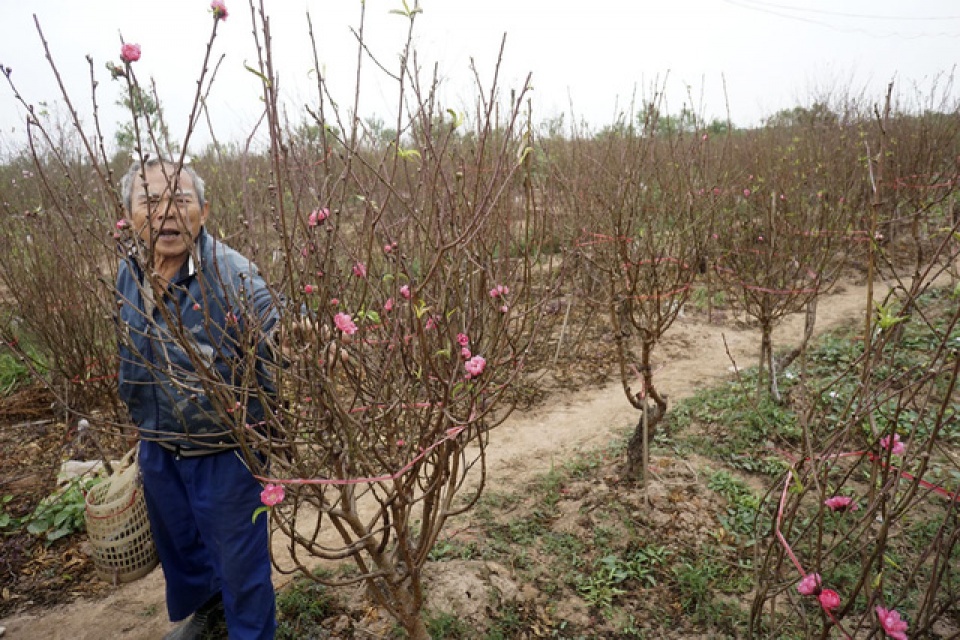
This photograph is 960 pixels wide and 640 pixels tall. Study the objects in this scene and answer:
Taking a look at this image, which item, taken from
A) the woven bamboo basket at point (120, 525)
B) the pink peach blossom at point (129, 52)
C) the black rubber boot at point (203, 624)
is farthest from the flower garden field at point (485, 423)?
the woven bamboo basket at point (120, 525)

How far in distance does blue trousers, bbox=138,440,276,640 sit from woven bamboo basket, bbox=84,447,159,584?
0.46ft

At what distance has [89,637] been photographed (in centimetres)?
261

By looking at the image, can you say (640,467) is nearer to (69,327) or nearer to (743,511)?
(743,511)

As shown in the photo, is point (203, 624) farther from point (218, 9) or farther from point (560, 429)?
point (560, 429)

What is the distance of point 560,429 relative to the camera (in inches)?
174

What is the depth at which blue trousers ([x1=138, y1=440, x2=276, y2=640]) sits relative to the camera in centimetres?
193

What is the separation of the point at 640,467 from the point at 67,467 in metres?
3.74

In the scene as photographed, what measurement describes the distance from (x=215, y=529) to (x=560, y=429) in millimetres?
2923

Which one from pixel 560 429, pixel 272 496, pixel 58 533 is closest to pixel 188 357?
pixel 272 496

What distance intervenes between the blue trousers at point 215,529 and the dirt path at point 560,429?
0.66 meters

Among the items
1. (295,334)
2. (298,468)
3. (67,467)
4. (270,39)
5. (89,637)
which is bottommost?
(89,637)

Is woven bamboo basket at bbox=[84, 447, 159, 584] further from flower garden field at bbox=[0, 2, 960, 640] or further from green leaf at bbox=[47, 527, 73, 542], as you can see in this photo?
green leaf at bbox=[47, 527, 73, 542]

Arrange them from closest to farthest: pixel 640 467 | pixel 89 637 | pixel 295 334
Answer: pixel 295 334, pixel 89 637, pixel 640 467

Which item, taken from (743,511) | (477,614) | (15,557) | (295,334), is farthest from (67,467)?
(743,511)
